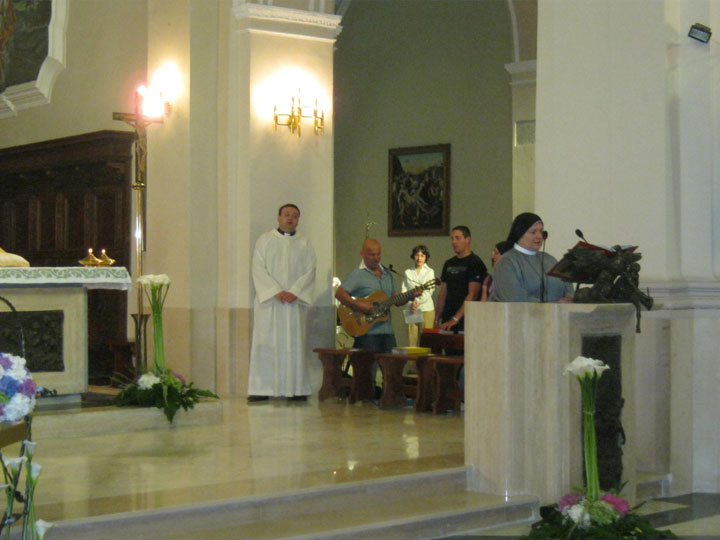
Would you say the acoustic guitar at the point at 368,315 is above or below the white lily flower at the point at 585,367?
above

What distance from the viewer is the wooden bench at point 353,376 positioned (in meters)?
10.5

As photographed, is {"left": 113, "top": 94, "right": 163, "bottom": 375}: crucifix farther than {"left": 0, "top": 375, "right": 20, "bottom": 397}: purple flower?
Yes

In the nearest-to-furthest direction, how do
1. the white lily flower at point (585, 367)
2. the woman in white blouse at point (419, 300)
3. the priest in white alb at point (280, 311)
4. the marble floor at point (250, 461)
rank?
the white lily flower at point (585, 367)
the marble floor at point (250, 461)
the priest in white alb at point (280, 311)
the woman in white blouse at point (419, 300)

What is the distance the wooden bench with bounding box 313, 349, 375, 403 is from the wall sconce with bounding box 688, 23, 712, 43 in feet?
13.4

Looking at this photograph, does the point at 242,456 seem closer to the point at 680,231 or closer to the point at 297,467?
the point at 297,467

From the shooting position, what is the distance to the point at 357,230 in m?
17.2

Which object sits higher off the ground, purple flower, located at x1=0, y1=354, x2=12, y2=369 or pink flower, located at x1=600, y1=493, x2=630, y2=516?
purple flower, located at x1=0, y1=354, x2=12, y2=369

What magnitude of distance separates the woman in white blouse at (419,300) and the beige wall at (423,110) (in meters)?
1.21

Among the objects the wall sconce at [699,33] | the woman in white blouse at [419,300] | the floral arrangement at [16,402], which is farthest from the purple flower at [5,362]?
the woman in white blouse at [419,300]

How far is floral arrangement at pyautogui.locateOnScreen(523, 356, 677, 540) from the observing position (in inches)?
220

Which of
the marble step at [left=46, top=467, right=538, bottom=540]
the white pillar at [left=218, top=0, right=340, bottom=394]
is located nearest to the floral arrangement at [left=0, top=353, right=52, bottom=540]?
the marble step at [left=46, top=467, right=538, bottom=540]

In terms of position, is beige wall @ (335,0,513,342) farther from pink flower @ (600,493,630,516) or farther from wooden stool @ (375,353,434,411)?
pink flower @ (600,493,630,516)

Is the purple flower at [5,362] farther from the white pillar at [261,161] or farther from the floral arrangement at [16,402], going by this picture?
the white pillar at [261,161]

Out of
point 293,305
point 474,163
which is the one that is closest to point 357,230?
point 474,163
